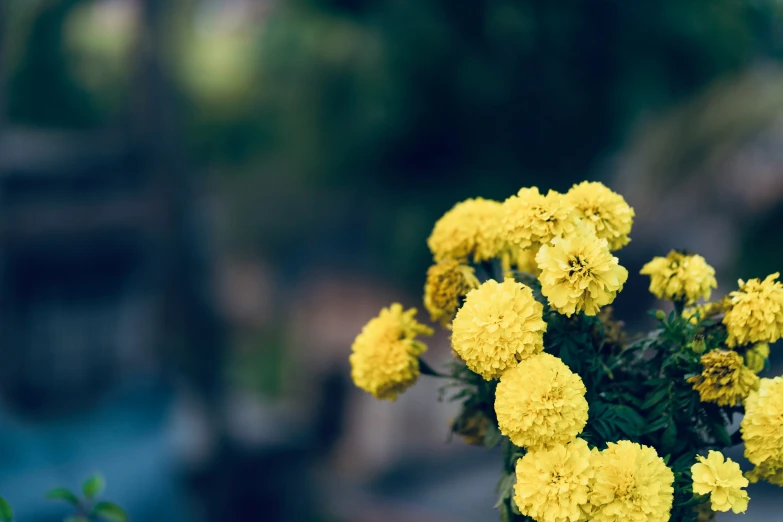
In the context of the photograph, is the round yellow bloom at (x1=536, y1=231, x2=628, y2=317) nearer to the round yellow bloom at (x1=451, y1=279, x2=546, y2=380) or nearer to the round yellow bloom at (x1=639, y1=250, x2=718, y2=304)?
the round yellow bloom at (x1=451, y1=279, x2=546, y2=380)

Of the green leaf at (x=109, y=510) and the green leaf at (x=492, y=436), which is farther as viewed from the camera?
the green leaf at (x=109, y=510)

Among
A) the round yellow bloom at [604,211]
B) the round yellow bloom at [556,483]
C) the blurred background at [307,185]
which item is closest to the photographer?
the round yellow bloom at [556,483]

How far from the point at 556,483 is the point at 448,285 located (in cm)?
21

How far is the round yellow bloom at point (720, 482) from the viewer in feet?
2.00

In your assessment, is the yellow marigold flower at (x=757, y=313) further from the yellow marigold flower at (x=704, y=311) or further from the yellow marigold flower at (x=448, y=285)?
the yellow marigold flower at (x=448, y=285)

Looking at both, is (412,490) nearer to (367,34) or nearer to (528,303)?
(367,34)

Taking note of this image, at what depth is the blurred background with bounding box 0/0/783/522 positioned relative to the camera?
2.97 metres

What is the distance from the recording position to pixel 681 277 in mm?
720

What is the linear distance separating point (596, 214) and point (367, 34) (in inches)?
110

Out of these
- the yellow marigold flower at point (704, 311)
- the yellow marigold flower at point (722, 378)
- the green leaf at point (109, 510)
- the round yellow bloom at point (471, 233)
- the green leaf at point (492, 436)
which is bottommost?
the yellow marigold flower at point (722, 378)

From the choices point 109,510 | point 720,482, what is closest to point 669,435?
point 720,482

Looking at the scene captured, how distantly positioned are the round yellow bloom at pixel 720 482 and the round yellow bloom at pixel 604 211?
190 millimetres

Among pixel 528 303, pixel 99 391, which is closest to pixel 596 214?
pixel 528 303

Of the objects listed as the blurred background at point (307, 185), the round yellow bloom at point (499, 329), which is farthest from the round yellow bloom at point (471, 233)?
the blurred background at point (307, 185)
